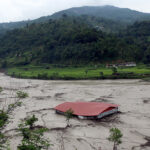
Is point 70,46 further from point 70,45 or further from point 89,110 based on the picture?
point 89,110

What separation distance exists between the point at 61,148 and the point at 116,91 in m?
27.0

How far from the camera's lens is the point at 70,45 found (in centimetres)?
9862

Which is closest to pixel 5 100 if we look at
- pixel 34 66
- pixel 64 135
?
pixel 64 135

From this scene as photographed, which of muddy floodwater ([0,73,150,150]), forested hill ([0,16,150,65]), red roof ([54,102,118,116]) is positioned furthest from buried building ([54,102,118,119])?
forested hill ([0,16,150,65])

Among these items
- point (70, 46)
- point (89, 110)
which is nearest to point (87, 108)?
point (89, 110)

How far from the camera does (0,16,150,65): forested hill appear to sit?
285 feet

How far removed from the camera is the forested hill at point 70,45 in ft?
285

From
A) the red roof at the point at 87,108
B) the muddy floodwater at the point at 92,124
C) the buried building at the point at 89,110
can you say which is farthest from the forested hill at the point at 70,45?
the buried building at the point at 89,110

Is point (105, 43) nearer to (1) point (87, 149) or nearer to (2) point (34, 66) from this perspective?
(2) point (34, 66)

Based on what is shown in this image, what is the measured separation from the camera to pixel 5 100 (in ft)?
135

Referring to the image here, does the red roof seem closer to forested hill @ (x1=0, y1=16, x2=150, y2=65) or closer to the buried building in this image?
the buried building

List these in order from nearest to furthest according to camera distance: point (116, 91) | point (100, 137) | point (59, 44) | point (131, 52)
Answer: point (100, 137) → point (116, 91) → point (131, 52) → point (59, 44)

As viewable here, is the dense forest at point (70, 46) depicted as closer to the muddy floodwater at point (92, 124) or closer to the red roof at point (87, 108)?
the muddy floodwater at point (92, 124)

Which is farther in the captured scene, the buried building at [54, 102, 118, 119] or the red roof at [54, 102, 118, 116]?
the red roof at [54, 102, 118, 116]
